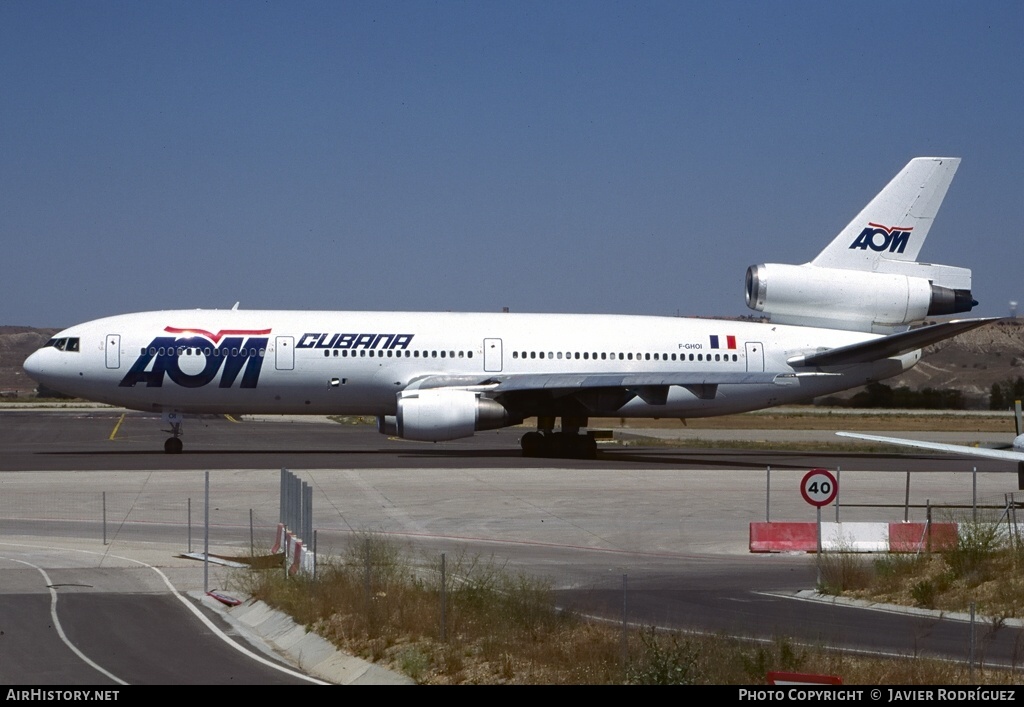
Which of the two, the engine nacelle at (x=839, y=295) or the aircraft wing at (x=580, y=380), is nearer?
the aircraft wing at (x=580, y=380)

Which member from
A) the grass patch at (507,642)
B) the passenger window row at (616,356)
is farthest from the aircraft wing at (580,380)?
the grass patch at (507,642)

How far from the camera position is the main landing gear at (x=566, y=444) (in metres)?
42.2

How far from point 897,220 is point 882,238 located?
2.50 feet

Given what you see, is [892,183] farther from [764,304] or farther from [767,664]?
[767,664]

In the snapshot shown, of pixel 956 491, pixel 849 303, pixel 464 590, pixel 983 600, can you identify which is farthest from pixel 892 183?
pixel 464 590

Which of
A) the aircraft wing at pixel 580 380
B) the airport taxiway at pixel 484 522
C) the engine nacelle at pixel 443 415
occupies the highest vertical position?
the aircraft wing at pixel 580 380

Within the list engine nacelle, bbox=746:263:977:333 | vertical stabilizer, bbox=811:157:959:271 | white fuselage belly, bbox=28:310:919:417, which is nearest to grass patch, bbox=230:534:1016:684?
white fuselage belly, bbox=28:310:919:417

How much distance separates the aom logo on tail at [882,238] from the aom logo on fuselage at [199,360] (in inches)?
785

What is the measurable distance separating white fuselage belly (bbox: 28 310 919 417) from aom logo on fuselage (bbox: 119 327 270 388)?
0.10 feet

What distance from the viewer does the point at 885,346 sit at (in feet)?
133

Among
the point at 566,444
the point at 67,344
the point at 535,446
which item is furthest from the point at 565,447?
the point at 67,344

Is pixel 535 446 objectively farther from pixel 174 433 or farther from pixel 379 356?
pixel 174 433

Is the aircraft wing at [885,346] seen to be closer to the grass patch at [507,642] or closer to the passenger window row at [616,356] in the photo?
the passenger window row at [616,356]
